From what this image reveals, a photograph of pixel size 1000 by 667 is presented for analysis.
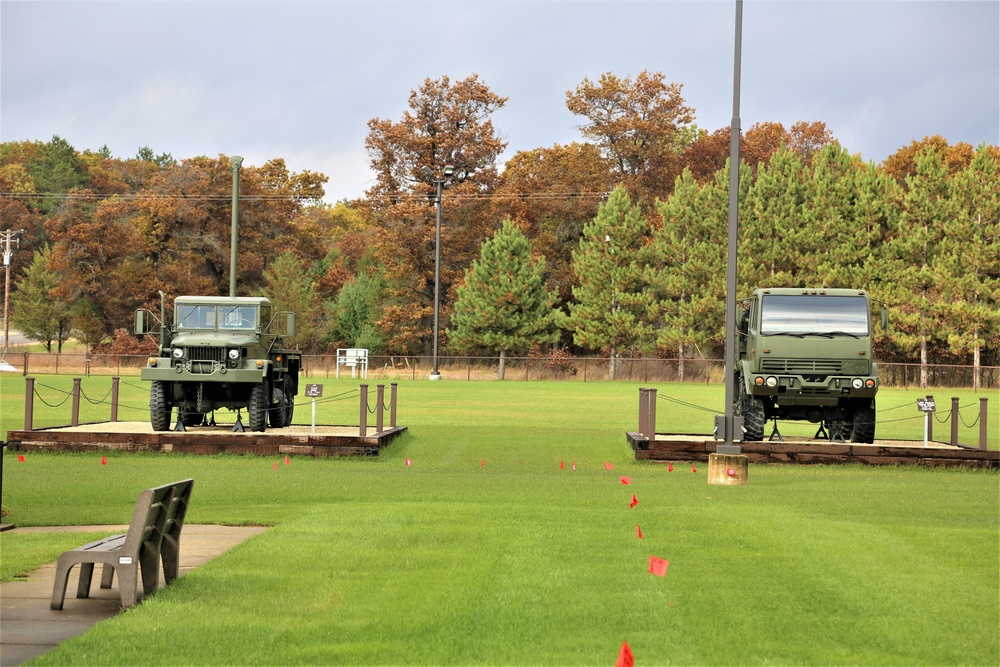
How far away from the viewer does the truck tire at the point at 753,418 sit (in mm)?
24672

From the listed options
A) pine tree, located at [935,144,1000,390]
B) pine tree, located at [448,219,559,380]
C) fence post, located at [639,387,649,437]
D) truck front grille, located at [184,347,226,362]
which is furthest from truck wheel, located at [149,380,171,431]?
pine tree, located at [935,144,1000,390]

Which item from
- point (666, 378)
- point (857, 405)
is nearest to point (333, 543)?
point (857, 405)

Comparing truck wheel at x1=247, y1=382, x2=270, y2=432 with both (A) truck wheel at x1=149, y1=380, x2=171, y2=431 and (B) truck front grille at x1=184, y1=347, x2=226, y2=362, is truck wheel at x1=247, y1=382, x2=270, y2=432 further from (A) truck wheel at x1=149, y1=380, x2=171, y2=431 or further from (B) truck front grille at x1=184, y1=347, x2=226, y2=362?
(A) truck wheel at x1=149, y1=380, x2=171, y2=431

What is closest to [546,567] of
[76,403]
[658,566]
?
[658,566]

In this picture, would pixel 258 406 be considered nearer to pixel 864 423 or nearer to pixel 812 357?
pixel 812 357

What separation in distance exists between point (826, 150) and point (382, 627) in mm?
66793

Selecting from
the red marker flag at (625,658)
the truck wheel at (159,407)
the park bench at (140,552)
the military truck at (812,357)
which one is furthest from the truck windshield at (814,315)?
the red marker flag at (625,658)

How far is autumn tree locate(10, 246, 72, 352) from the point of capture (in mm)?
93188

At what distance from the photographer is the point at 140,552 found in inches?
348

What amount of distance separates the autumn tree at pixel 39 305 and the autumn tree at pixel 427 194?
28.6m

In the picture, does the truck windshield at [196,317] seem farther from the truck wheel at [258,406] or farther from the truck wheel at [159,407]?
the truck wheel at [258,406]

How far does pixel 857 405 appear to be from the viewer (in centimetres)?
2484

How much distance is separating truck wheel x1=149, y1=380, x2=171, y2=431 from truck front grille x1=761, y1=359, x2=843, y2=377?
1201 cm

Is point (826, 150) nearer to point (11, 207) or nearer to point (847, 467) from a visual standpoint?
point (847, 467)
